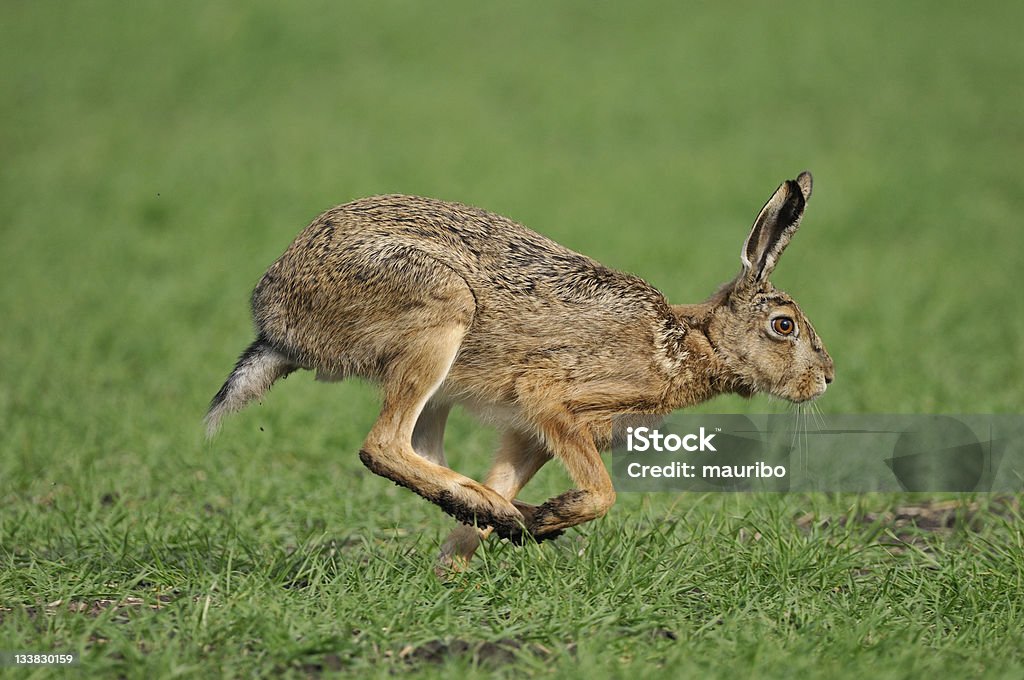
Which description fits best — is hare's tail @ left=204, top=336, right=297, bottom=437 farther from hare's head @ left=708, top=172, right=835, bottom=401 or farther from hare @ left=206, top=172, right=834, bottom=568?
hare's head @ left=708, top=172, right=835, bottom=401

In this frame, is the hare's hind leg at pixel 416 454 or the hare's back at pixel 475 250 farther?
the hare's back at pixel 475 250

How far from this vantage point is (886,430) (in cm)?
672

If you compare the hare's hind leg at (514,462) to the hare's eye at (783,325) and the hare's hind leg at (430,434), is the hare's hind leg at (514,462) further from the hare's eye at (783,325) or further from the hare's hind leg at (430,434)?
the hare's eye at (783,325)

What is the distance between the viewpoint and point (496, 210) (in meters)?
12.5

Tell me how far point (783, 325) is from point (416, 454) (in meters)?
1.53

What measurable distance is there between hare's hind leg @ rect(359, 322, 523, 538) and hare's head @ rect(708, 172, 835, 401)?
111cm

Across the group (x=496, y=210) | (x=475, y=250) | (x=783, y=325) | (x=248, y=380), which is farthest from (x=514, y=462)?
(x=496, y=210)

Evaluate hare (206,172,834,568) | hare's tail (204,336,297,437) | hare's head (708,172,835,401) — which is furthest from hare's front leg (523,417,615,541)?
hare's tail (204,336,297,437)

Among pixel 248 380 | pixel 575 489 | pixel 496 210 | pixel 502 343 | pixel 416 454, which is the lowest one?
pixel 575 489

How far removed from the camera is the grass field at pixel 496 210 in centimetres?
407

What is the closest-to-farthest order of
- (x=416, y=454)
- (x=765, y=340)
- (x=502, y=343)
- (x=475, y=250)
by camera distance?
(x=416, y=454) → (x=502, y=343) → (x=475, y=250) → (x=765, y=340)

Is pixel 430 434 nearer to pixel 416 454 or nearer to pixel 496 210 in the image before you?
pixel 416 454

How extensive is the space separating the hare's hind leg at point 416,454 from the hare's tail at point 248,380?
1.59 ft

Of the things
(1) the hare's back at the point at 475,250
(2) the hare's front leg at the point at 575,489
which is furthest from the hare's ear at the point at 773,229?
(2) the hare's front leg at the point at 575,489
